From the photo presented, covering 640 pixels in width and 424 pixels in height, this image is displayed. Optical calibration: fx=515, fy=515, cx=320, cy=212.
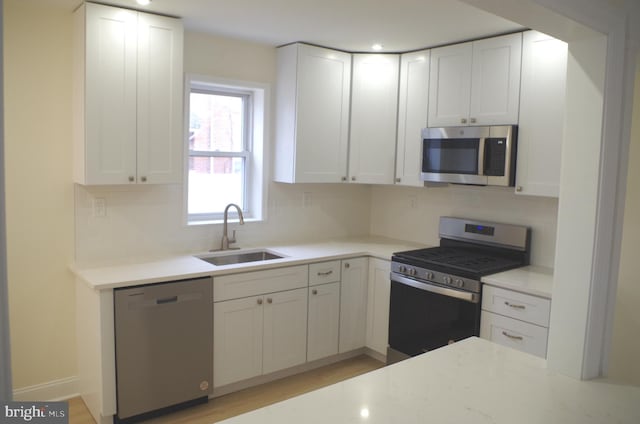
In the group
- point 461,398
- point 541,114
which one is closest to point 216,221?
point 541,114

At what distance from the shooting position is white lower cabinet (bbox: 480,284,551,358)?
2854 millimetres

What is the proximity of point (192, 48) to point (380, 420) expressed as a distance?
292 cm

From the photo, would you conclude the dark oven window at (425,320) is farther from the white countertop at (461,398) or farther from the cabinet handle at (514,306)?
the white countertop at (461,398)

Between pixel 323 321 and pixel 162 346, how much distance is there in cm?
120

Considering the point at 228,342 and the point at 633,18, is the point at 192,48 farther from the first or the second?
the point at 633,18

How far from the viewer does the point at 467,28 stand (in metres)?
3.22

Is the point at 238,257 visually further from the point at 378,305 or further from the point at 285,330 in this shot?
the point at 378,305

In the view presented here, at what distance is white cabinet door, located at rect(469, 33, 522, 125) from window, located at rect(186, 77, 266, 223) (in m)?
1.55

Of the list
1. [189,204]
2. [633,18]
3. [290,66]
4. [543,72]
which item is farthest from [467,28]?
[189,204]

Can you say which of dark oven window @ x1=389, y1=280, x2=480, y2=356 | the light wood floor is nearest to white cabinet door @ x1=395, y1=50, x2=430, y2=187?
dark oven window @ x1=389, y1=280, x2=480, y2=356

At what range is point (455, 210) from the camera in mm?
4012

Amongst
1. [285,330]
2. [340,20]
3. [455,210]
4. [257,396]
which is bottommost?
[257,396]

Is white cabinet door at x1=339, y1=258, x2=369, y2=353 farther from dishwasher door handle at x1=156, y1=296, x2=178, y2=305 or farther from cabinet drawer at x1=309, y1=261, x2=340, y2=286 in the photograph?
dishwasher door handle at x1=156, y1=296, x2=178, y2=305

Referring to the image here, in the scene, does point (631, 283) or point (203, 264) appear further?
point (203, 264)
